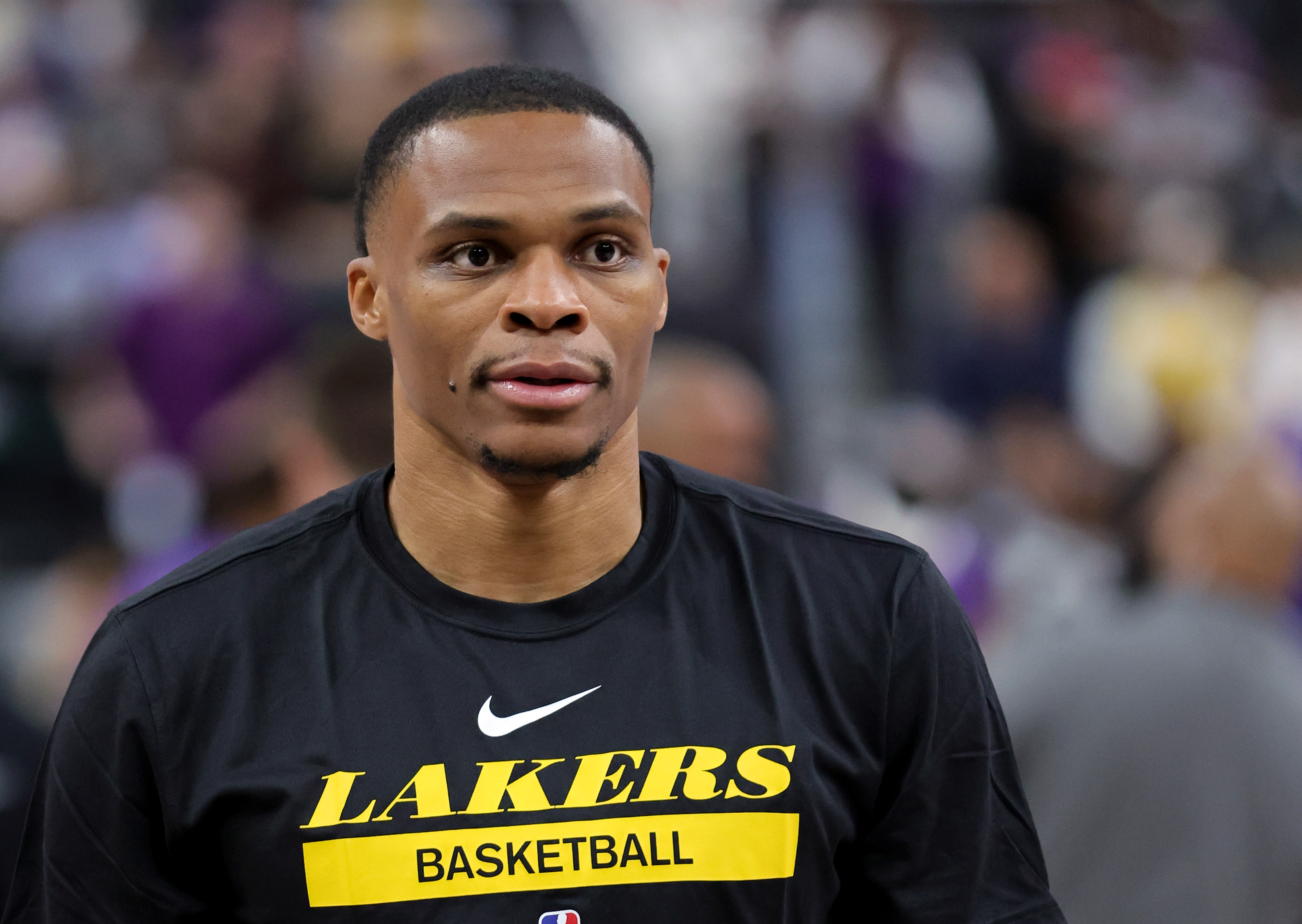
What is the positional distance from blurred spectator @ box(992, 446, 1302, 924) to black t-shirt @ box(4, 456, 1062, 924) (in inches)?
73.7

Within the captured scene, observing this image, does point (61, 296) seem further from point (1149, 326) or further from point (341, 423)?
point (1149, 326)

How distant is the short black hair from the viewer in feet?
7.02

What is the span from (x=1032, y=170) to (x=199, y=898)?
26.7 ft

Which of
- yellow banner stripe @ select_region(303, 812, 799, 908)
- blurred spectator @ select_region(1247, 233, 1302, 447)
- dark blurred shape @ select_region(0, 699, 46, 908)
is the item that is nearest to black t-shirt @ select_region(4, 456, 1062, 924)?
yellow banner stripe @ select_region(303, 812, 799, 908)

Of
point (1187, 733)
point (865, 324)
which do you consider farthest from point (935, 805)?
point (865, 324)

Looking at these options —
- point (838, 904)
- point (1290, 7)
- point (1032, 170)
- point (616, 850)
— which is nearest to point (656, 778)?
point (616, 850)

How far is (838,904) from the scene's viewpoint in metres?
2.20

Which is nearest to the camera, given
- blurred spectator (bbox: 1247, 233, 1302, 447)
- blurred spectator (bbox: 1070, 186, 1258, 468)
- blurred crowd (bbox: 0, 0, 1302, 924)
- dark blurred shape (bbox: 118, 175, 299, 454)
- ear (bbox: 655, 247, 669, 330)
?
ear (bbox: 655, 247, 669, 330)

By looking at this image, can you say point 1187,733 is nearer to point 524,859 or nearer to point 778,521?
point 778,521

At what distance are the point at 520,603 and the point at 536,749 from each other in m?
0.21

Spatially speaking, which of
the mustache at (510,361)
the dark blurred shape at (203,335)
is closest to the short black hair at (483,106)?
the mustache at (510,361)

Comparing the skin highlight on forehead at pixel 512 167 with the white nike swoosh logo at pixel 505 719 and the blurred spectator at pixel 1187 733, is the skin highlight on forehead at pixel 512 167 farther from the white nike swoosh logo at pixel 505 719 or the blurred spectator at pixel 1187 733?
the blurred spectator at pixel 1187 733

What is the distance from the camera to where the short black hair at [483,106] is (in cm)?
214

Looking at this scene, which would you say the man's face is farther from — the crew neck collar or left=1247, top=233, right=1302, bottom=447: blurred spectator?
left=1247, top=233, right=1302, bottom=447: blurred spectator
